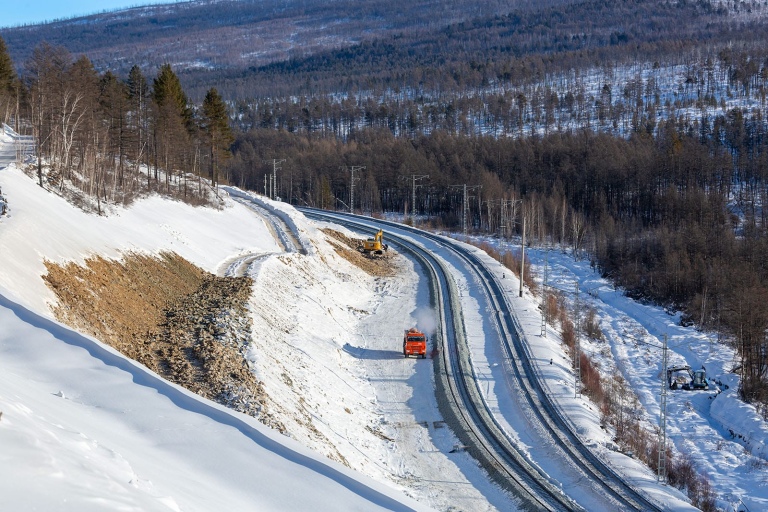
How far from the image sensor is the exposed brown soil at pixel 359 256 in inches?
1891

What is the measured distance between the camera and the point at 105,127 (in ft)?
149

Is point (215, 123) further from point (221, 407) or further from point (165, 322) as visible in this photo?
point (221, 407)

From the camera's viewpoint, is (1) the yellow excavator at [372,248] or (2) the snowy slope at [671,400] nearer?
(2) the snowy slope at [671,400]

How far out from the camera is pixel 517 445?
22.1 meters

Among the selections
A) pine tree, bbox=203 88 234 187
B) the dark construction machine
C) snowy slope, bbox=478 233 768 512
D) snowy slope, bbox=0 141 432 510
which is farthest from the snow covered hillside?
pine tree, bbox=203 88 234 187

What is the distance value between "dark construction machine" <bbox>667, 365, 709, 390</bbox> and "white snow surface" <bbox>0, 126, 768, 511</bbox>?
0.77 metres

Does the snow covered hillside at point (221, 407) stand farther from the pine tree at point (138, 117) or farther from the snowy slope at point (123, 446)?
the pine tree at point (138, 117)

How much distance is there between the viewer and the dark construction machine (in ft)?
116

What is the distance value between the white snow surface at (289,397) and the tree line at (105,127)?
389cm

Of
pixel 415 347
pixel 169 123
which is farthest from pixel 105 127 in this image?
pixel 415 347

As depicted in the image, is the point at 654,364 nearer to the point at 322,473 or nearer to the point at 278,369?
the point at 278,369

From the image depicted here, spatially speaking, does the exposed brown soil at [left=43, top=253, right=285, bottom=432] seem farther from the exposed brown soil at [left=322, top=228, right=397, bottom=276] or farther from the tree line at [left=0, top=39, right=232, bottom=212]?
the exposed brown soil at [left=322, top=228, right=397, bottom=276]

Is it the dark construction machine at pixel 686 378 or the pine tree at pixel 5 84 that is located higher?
the pine tree at pixel 5 84

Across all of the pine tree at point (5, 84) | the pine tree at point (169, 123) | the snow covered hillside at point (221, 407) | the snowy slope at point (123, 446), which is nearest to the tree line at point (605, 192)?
the pine tree at point (169, 123)
